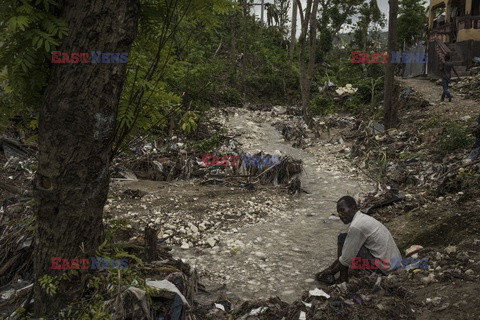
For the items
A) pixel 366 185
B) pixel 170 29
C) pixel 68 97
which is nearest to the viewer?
pixel 68 97

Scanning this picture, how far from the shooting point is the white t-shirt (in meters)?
3.89

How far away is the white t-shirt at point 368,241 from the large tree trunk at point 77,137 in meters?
2.46

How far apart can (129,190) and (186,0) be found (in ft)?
16.6

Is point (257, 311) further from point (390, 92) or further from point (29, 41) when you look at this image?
point (390, 92)

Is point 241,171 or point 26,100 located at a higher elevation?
point 26,100

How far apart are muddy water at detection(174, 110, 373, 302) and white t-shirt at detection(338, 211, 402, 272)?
0.69m

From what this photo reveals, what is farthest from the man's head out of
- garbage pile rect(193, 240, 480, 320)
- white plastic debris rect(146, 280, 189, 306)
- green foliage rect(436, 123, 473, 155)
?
green foliage rect(436, 123, 473, 155)

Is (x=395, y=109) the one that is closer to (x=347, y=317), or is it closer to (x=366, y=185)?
(x=366, y=185)

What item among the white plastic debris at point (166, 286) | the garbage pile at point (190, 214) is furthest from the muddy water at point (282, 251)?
the white plastic debris at point (166, 286)

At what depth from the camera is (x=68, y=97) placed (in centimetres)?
218

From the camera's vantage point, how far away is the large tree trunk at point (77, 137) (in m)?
2.15

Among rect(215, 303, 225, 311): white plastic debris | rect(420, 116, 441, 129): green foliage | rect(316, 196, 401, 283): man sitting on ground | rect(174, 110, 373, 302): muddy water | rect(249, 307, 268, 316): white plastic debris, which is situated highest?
rect(420, 116, 441, 129): green foliage

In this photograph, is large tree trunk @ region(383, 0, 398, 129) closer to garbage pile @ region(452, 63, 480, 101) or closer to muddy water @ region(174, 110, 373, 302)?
garbage pile @ region(452, 63, 480, 101)

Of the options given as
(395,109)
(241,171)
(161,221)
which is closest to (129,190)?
(161,221)
